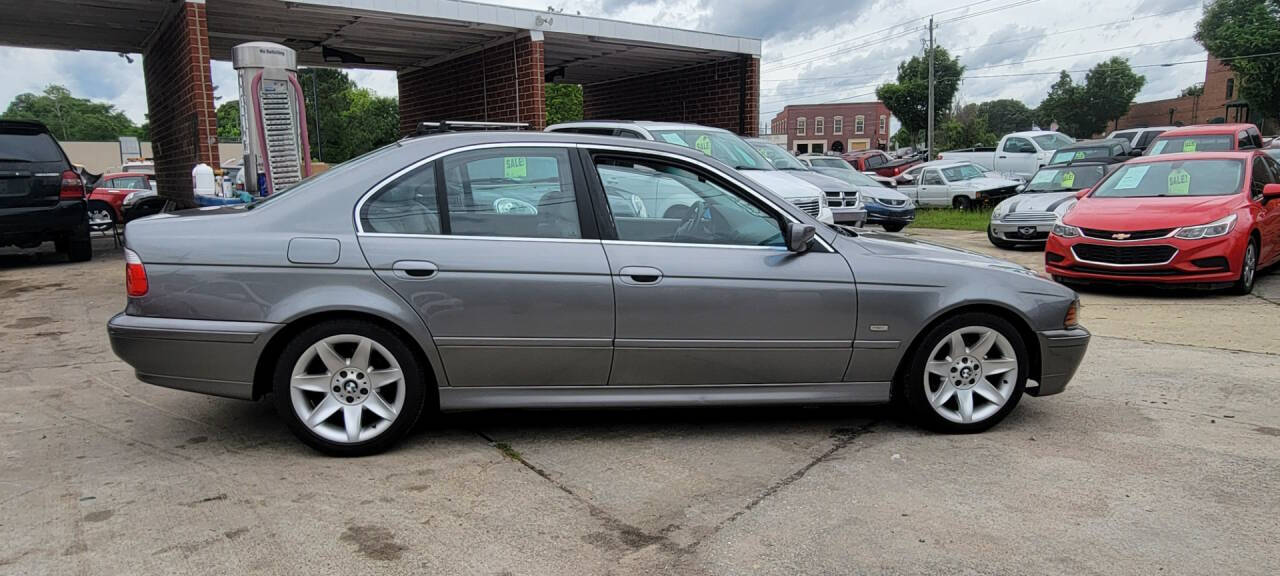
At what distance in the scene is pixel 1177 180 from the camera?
9094mm

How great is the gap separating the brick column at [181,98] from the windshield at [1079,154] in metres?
14.3

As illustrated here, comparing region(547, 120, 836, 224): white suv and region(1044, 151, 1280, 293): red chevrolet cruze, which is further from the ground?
region(547, 120, 836, 224): white suv

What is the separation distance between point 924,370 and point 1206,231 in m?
5.57

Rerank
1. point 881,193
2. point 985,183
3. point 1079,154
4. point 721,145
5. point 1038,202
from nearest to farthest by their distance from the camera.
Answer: point 721,145 < point 1038,202 < point 881,193 < point 1079,154 < point 985,183

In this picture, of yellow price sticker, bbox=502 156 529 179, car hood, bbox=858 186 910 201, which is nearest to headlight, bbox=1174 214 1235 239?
car hood, bbox=858 186 910 201

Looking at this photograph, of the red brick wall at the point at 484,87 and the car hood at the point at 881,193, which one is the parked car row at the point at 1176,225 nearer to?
the car hood at the point at 881,193

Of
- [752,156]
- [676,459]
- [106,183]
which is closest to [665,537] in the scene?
[676,459]

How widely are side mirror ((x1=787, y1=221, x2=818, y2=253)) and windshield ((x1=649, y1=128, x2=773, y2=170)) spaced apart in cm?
564

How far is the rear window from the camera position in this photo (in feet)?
32.7

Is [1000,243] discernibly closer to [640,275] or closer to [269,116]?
[269,116]

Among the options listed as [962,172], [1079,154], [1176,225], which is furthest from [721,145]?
[962,172]

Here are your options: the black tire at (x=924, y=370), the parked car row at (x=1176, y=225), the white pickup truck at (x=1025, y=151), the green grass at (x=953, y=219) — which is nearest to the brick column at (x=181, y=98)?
the black tire at (x=924, y=370)

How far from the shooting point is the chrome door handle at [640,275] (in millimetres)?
3947

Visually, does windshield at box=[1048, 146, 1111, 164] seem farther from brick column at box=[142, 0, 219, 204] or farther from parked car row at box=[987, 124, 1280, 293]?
brick column at box=[142, 0, 219, 204]
